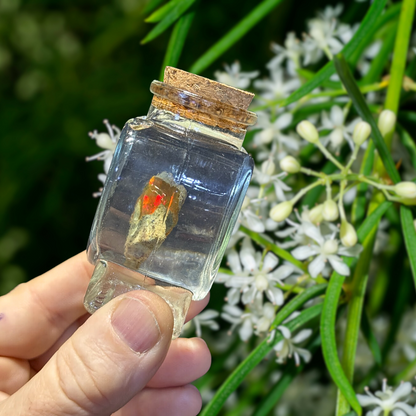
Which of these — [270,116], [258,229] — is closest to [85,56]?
[270,116]

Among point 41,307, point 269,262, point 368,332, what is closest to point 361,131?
point 269,262

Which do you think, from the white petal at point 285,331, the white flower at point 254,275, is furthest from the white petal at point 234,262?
the white petal at point 285,331

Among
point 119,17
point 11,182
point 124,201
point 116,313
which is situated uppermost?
point 119,17

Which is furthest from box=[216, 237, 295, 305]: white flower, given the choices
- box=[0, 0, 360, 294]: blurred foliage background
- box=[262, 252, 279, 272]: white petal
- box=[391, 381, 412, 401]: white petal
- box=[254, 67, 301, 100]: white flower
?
box=[0, 0, 360, 294]: blurred foliage background

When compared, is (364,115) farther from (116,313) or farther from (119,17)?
(119,17)

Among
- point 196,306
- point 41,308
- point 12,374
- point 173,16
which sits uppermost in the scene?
point 173,16

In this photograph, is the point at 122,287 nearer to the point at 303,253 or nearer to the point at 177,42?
the point at 303,253

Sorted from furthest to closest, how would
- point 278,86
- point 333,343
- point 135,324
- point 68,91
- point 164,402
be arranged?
point 68,91
point 278,86
point 164,402
point 333,343
point 135,324

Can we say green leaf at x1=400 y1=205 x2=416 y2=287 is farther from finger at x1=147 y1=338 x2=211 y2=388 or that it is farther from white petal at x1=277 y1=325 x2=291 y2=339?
finger at x1=147 y1=338 x2=211 y2=388
